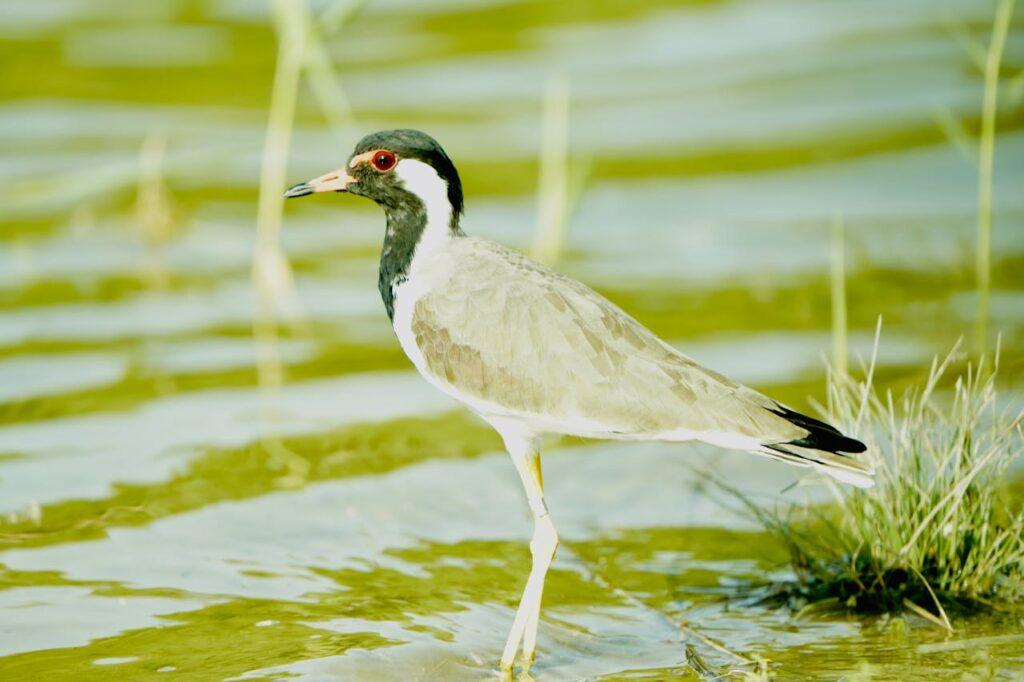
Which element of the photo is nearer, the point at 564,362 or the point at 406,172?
the point at 564,362

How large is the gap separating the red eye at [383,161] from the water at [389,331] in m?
1.69

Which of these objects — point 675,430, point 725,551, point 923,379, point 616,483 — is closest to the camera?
point 675,430

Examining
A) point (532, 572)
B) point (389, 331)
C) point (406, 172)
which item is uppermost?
point (406, 172)

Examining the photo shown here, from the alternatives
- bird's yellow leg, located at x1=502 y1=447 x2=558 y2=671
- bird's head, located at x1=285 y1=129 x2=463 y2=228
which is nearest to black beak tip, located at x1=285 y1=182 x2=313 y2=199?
bird's head, located at x1=285 y1=129 x2=463 y2=228

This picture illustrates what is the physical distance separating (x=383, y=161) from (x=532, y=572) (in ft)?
5.57

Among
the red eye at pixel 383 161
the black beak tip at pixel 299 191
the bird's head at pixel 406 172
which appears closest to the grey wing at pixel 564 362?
the bird's head at pixel 406 172

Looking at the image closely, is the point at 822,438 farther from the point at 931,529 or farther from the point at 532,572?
the point at 532,572

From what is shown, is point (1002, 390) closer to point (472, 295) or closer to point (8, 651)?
point (472, 295)

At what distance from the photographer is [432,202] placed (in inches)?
251

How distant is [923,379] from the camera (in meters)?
8.65

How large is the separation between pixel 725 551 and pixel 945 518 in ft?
4.34

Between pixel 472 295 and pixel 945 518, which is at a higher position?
pixel 472 295

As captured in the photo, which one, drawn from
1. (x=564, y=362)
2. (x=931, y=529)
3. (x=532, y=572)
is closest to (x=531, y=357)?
(x=564, y=362)

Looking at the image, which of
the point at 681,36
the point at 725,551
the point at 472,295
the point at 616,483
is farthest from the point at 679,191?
the point at 472,295
